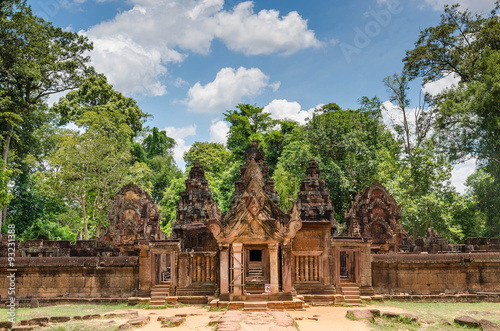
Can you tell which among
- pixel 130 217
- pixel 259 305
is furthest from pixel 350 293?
pixel 130 217

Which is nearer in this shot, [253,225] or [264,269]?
[253,225]

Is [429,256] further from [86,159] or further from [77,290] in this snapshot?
[86,159]

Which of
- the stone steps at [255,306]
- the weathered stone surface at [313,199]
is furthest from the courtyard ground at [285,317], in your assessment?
the weathered stone surface at [313,199]

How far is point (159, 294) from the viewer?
14.0m

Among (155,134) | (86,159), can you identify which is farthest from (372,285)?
(155,134)

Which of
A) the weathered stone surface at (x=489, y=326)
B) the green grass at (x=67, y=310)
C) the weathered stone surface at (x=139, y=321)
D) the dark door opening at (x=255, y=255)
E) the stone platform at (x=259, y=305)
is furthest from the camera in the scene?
the dark door opening at (x=255, y=255)

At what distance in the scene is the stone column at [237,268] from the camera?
12688mm

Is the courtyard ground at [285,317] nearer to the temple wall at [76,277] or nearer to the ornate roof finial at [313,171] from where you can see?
the temple wall at [76,277]

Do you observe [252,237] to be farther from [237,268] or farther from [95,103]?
[95,103]

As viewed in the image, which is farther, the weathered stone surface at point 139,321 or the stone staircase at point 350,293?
the stone staircase at point 350,293

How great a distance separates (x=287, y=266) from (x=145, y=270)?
518 centimetres

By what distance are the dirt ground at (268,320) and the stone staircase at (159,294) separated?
0.62 meters

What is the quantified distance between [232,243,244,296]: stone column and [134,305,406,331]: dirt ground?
99 cm

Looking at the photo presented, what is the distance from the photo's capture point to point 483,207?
105 feet
